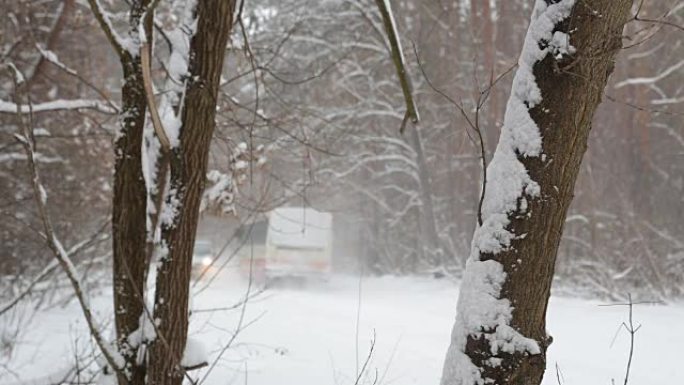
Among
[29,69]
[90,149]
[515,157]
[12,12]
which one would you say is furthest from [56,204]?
[515,157]

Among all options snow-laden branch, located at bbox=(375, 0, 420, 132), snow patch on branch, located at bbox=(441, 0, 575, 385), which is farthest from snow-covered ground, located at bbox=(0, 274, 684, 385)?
snow-laden branch, located at bbox=(375, 0, 420, 132)

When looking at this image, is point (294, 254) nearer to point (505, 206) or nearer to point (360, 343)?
point (360, 343)

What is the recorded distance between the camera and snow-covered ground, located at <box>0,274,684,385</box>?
629 cm

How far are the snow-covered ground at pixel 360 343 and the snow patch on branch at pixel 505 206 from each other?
1.83 metres

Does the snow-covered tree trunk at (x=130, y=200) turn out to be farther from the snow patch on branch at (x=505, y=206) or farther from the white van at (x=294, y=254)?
the white van at (x=294, y=254)

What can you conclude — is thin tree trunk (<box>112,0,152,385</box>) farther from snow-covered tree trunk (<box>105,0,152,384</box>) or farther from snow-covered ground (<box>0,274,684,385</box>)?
snow-covered ground (<box>0,274,684,385</box>)

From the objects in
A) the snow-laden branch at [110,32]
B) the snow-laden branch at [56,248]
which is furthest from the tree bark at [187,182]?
the snow-laden branch at [110,32]

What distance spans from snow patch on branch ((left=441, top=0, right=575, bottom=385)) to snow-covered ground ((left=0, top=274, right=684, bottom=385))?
183 centimetres

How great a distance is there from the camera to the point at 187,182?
3115 mm

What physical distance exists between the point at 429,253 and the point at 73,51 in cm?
1266

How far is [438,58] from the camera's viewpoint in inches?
790

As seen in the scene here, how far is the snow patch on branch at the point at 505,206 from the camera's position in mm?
2115

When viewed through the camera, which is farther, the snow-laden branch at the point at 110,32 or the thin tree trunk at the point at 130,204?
the thin tree trunk at the point at 130,204

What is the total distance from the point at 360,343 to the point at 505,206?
21.3ft
